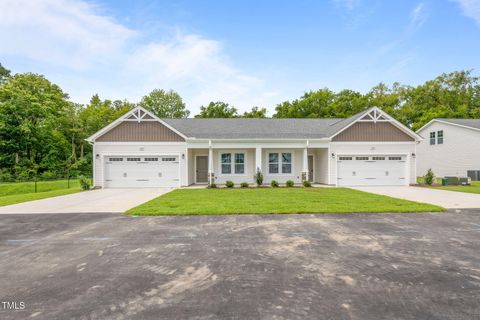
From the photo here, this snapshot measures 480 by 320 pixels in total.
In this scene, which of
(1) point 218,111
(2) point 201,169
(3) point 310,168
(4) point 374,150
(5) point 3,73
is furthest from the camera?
(5) point 3,73

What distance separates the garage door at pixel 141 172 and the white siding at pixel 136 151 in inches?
11.1

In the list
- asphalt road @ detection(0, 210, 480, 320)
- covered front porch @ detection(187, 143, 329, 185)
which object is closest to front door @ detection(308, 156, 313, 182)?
covered front porch @ detection(187, 143, 329, 185)

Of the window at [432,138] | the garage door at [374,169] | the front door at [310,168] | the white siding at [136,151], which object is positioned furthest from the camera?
the window at [432,138]

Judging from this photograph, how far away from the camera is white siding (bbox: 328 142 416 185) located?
15.9 m

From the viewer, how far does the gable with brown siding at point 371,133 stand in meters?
15.9

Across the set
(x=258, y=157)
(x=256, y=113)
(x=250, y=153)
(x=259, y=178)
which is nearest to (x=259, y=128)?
(x=250, y=153)

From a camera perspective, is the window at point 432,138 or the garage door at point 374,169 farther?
the window at point 432,138

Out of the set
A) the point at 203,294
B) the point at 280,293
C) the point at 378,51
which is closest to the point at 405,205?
the point at 280,293

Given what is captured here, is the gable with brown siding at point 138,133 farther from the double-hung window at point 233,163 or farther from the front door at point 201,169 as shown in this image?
the double-hung window at point 233,163

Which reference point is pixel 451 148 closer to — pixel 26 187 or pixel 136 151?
pixel 136 151

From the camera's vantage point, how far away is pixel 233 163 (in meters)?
16.9

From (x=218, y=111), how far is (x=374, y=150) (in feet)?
80.1

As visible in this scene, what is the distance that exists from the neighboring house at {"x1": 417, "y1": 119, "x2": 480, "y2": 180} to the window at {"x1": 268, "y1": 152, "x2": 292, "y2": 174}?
1556cm

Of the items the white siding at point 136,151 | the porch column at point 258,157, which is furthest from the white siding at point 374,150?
the white siding at point 136,151
